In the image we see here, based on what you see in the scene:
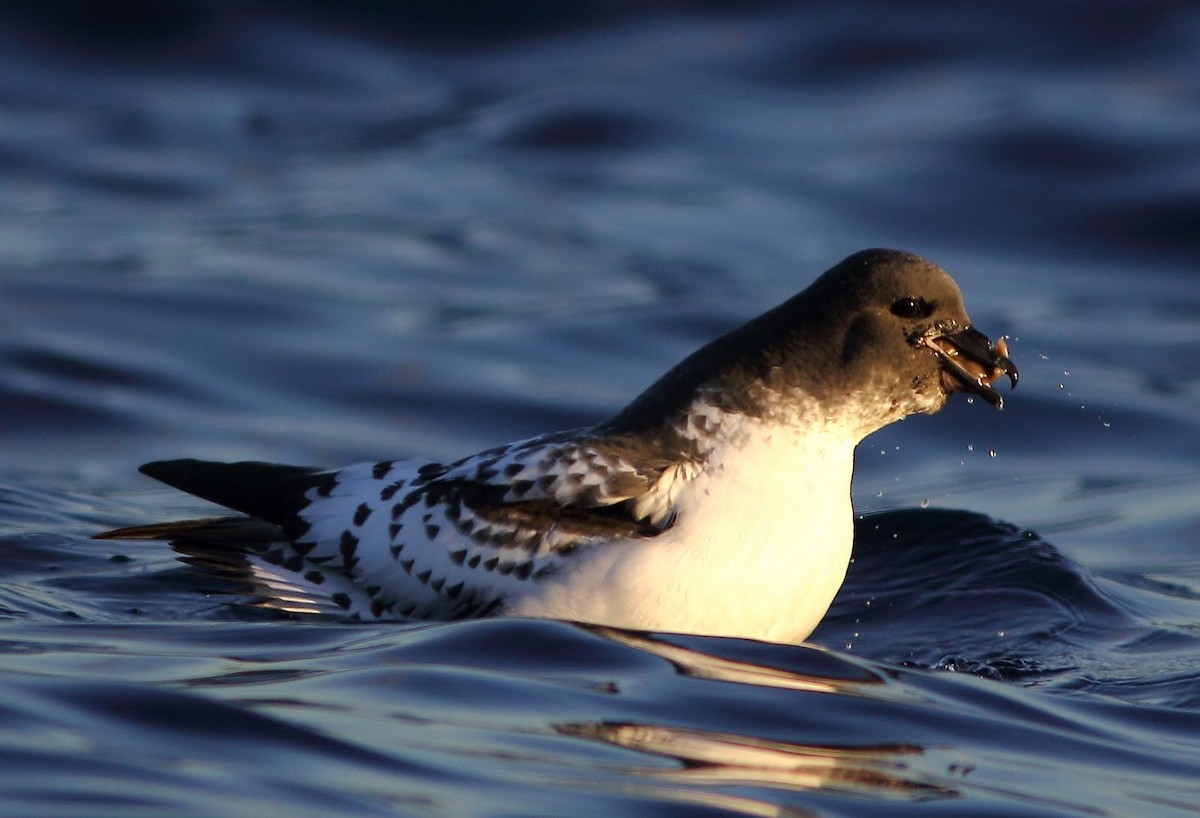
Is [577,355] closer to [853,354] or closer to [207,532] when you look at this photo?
[207,532]

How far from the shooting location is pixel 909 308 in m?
5.63

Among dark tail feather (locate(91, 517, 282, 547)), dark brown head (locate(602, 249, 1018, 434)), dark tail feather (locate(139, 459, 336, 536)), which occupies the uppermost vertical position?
dark brown head (locate(602, 249, 1018, 434))

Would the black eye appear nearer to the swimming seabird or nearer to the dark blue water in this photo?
the swimming seabird

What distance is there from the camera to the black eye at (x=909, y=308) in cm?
562

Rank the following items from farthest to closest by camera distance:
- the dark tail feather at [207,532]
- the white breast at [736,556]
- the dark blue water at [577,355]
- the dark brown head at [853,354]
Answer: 1. the dark tail feather at [207,532]
2. the dark brown head at [853,354]
3. the white breast at [736,556]
4. the dark blue water at [577,355]

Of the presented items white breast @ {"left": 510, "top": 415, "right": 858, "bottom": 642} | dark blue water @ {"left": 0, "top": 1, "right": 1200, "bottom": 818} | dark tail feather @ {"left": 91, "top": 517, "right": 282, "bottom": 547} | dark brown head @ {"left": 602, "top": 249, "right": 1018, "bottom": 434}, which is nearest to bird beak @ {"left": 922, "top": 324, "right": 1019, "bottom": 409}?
dark brown head @ {"left": 602, "top": 249, "right": 1018, "bottom": 434}

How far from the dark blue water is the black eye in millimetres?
1002

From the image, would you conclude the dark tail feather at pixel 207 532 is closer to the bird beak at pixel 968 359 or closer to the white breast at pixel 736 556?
the white breast at pixel 736 556

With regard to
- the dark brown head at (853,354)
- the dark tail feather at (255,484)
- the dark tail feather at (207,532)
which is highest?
the dark brown head at (853,354)

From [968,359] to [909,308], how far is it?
280 millimetres

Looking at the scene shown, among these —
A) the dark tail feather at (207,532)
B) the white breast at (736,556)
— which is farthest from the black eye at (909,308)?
the dark tail feather at (207,532)

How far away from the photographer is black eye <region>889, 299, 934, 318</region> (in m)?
5.62

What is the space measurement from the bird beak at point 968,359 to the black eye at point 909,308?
0.21 feet

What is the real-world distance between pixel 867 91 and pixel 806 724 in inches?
384
